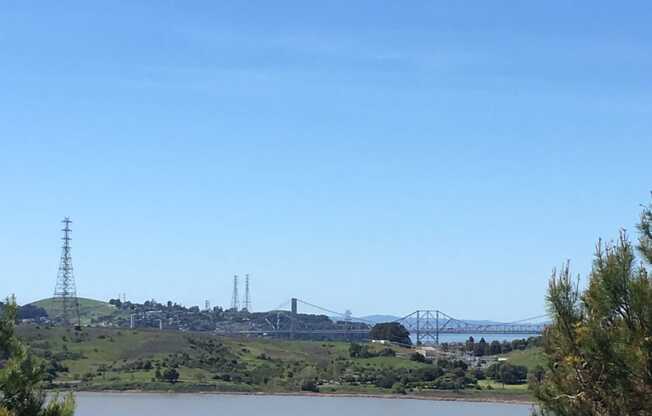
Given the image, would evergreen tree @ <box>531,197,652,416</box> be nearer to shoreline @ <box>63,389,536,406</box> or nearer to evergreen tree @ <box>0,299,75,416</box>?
evergreen tree @ <box>0,299,75,416</box>

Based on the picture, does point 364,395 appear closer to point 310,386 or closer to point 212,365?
point 310,386

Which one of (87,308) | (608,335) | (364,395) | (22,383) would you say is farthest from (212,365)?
(608,335)

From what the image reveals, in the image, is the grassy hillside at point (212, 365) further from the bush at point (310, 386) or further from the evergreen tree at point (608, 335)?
the evergreen tree at point (608, 335)

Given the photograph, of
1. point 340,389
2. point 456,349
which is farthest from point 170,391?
point 456,349

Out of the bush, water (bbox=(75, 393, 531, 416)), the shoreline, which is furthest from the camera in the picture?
the bush

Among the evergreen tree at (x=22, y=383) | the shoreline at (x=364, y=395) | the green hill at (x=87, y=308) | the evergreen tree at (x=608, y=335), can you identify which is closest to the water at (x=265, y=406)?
the shoreline at (x=364, y=395)

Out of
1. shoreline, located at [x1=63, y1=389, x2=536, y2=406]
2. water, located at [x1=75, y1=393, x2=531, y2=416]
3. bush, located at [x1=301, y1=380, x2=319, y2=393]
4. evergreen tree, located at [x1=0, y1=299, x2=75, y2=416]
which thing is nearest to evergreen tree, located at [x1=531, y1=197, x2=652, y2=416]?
evergreen tree, located at [x1=0, y1=299, x2=75, y2=416]
